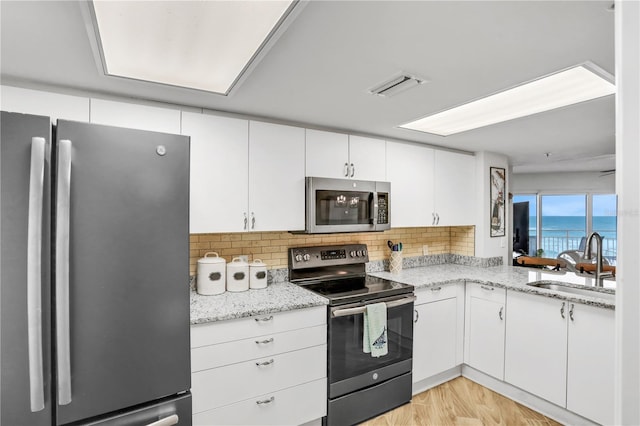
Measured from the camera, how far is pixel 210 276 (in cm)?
229

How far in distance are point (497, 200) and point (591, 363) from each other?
1.88 meters

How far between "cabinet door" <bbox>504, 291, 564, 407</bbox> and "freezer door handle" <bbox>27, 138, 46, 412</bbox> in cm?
295

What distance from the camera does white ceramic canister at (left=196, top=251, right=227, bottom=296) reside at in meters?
2.29

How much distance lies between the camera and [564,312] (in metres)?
2.37

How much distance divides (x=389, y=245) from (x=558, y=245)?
6.51m

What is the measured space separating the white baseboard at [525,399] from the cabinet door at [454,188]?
141cm

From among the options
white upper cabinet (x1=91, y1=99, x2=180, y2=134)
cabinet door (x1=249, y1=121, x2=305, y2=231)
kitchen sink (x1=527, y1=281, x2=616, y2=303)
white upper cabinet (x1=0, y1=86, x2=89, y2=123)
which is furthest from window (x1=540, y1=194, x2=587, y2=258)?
white upper cabinet (x1=0, y1=86, x2=89, y2=123)

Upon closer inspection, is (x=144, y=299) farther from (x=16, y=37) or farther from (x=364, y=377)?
(x=364, y=377)

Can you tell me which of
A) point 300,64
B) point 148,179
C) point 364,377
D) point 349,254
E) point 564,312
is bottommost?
point 364,377

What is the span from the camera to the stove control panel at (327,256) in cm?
279

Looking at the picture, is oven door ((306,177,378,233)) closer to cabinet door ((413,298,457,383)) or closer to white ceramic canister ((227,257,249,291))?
white ceramic canister ((227,257,249,291))

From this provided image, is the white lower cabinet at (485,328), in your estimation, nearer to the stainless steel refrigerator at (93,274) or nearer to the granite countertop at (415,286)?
the granite countertop at (415,286)

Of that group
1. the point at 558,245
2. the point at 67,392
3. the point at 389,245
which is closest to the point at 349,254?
the point at 389,245

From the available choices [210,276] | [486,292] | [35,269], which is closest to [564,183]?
→ [486,292]
